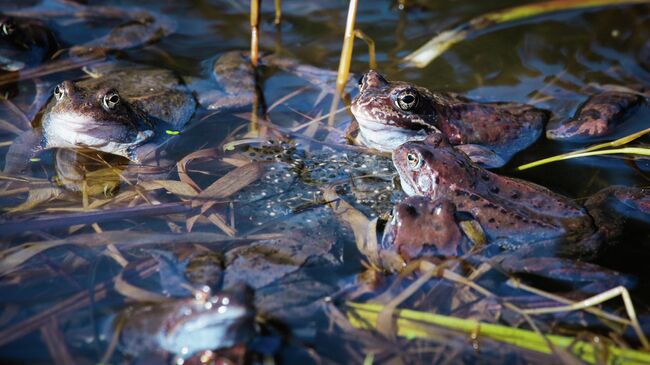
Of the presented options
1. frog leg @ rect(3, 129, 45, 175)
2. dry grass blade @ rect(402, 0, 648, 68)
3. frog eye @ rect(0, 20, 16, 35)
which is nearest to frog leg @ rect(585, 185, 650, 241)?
dry grass blade @ rect(402, 0, 648, 68)

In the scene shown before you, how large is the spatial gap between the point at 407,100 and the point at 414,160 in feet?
3.55

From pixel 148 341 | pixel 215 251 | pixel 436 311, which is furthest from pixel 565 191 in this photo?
pixel 148 341

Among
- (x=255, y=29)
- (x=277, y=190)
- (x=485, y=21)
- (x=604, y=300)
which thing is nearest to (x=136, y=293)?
(x=277, y=190)

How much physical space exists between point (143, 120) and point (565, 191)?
A: 4.02 m

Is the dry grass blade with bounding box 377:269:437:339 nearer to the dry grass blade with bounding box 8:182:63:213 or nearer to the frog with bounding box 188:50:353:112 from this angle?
the dry grass blade with bounding box 8:182:63:213

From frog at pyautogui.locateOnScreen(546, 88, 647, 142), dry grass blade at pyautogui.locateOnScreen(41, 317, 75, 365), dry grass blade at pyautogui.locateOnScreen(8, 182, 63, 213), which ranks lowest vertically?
dry grass blade at pyautogui.locateOnScreen(41, 317, 75, 365)

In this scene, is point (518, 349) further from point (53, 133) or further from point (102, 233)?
point (53, 133)

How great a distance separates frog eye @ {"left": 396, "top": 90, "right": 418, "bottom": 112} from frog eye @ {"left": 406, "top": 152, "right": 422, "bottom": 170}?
1.00 metres

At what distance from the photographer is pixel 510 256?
4.64 meters

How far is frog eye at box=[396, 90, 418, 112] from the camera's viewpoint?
19.5 ft

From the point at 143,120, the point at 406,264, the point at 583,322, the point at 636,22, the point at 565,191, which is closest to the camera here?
the point at 583,322

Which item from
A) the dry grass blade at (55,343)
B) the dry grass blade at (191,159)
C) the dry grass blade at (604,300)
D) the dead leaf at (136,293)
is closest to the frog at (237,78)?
the dry grass blade at (191,159)

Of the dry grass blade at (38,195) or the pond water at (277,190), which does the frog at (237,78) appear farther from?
the dry grass blade at (38,195)

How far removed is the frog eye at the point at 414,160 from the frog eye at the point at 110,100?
2759 mm
